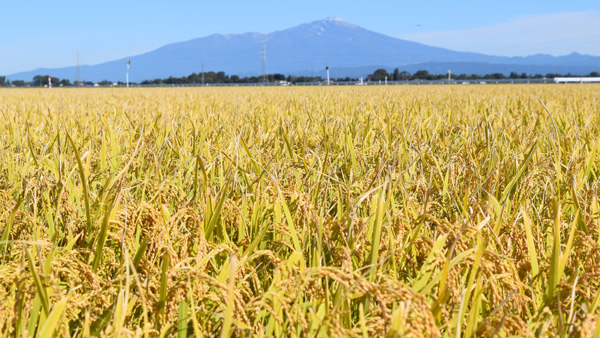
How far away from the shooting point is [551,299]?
105cm

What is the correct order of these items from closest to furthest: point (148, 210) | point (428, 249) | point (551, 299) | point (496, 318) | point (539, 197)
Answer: point (496, 318), point (551, 299), point (428, 249), point (148, 210), point (539, 197)

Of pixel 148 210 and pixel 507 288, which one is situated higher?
pixel 148 210

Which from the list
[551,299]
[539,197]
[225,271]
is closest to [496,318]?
[551,299]

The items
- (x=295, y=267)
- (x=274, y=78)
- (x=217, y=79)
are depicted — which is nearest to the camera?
(x=295, y=267)

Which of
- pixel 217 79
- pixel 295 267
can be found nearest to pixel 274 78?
pixel 217 79

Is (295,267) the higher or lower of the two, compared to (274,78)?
lower

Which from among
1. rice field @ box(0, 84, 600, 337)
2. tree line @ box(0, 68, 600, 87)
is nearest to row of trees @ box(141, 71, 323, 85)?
tree line @ box(0, 68, 600, 87)

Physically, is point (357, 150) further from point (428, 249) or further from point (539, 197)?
point (428, 249)

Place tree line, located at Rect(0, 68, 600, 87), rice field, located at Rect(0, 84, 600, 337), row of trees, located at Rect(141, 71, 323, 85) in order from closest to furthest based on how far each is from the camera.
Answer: rice field, located at Rect(0, 84, 600, 337) → tree line, located at Rect(0, 68, 600, 87) → row of trees, located at Rect(141, 71, 323, 85)

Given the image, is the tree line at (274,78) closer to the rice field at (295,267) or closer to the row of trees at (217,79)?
the row of trees at (217,79)

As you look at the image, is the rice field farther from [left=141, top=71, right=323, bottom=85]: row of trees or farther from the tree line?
[left=141, top=71, right=323, bottom=85]: row of trees

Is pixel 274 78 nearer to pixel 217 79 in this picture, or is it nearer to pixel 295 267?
pixel 217 79

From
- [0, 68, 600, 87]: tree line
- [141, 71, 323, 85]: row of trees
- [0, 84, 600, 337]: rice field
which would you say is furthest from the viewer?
[141, 71, 323, 85]: row of trees

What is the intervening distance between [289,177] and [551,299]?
4.03ft
